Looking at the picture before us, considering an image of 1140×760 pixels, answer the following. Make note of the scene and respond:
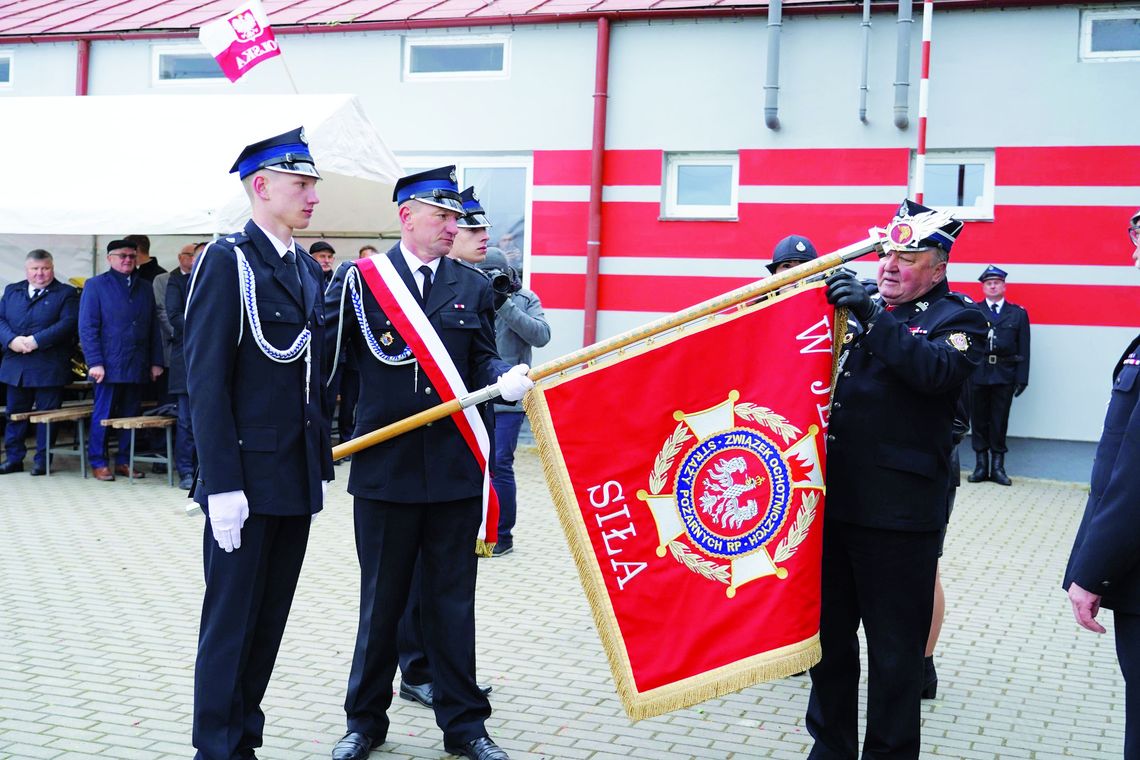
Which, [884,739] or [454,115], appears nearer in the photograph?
[884,739]

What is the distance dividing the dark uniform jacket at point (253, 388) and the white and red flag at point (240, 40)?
7180 millimetres

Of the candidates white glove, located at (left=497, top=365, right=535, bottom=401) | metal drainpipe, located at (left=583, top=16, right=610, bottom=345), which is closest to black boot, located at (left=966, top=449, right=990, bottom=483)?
metal drainpipe, located at (left=583, top=16, right=610, bottom=345)

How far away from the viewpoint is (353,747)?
4297 millimetres

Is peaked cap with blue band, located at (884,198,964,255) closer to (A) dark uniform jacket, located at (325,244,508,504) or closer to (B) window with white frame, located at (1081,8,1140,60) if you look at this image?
(A) dark uniform jacket, located at (325,244,508,504)

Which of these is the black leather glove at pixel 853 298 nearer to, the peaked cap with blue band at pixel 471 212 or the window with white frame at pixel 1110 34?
the peaked cap with blue band at pixel 471 212

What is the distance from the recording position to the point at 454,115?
13.1 m

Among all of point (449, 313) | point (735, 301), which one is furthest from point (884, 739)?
point (449, 313)

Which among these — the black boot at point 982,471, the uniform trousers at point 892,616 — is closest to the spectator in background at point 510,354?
the uniform trousers at point 892,616

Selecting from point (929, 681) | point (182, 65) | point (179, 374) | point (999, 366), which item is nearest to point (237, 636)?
point (929, 681)

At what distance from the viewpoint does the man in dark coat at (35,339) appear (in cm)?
1092

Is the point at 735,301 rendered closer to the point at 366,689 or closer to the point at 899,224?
the point at 899,224

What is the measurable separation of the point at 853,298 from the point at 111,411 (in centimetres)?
859

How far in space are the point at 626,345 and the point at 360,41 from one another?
1047 cm

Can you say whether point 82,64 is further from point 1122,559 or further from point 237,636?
point 1122,559
